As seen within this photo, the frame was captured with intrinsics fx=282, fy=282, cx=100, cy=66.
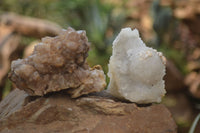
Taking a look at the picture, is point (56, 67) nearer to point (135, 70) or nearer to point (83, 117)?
point (83, 117)

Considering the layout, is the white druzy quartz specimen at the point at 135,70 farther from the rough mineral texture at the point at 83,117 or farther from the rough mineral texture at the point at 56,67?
the rough mineral texture at the point at 56,67

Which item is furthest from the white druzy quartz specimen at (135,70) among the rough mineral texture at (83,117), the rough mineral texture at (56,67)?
the rough mineral texture at (56,67)

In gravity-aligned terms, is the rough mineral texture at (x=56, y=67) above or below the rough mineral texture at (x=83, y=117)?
above

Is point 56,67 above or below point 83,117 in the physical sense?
above

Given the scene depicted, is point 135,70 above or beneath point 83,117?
above

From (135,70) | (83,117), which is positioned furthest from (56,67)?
(135,70)
